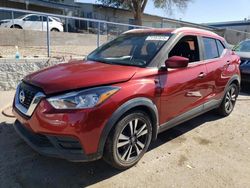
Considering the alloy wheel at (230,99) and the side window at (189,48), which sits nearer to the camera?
the side window at (189,48)

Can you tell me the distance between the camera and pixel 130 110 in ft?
10.5

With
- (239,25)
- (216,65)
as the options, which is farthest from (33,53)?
(239,25)

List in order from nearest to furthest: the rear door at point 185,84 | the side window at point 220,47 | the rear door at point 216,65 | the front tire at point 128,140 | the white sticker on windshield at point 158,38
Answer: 1. the front tire at point 128,140
2. the rear door at point 185,84
3. the white sticker on windshield at point 158,38
4. the rear door at point 216,65
5. the side window at point 220,47

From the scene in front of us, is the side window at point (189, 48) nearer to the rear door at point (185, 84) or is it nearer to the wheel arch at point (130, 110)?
the rear door at point (185, 84)

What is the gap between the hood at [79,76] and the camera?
2.97 m

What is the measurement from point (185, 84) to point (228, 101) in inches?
82.0

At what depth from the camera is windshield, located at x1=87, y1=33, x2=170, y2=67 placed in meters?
3.74

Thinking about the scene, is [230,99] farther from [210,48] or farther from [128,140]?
[128,140]

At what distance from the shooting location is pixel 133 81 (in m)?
3.24

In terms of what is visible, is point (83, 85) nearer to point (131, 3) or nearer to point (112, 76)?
point (112, 76)

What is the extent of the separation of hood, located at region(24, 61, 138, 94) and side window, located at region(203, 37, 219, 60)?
184cm

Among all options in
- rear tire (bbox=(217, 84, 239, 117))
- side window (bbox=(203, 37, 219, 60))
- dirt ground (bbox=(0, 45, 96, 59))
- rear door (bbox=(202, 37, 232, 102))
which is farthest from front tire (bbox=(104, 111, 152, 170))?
dirt ground (bbox=(0, 45, 96, 59))

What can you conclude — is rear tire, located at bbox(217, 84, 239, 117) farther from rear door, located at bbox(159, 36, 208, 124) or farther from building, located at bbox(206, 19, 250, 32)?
building, located at bbox(206, 19, 250, 32)

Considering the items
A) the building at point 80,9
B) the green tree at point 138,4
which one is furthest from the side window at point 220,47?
the green tree at point 138,4
